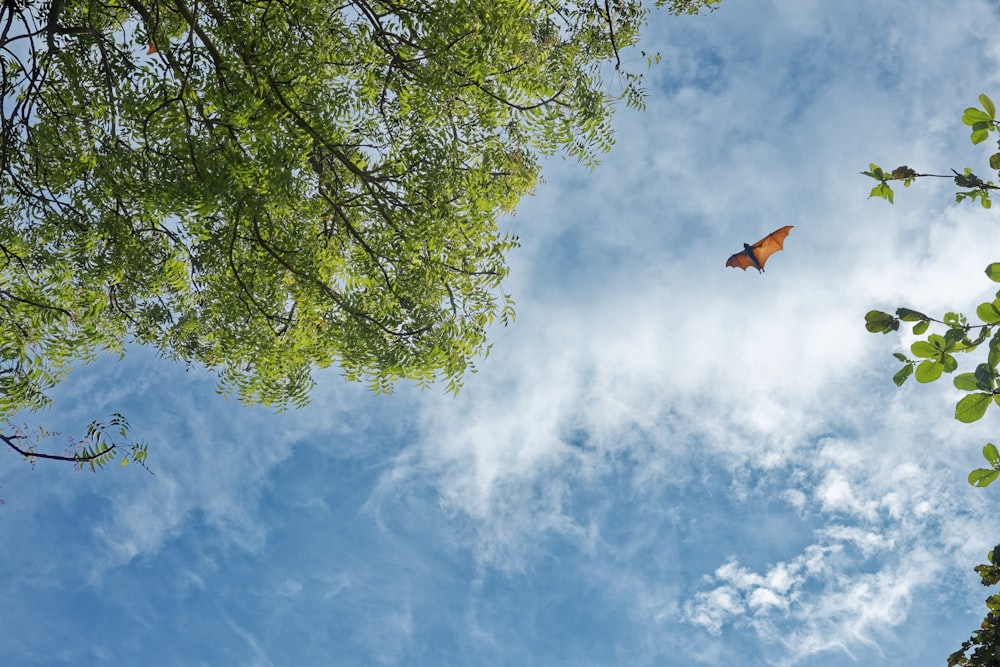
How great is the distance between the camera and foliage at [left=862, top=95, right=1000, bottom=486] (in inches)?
73.1

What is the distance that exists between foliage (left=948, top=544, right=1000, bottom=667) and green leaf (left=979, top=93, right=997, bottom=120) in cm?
147

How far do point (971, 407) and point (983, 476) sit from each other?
28 cm

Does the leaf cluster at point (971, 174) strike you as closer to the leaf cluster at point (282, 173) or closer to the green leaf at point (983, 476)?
the green leaf at point (983, 476)

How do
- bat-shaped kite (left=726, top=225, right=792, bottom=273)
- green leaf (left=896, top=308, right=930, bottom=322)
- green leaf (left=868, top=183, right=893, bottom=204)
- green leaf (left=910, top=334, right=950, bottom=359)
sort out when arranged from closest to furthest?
green leaf (left=910, top=334, right=950, bottom=359), green leaf (left=896, top=308, right=930, bottom=322), green leaf (left=868, top=183, right=893, bottom=204), bat-shaped kite (left=726, top=225, right=792, bottom=273)

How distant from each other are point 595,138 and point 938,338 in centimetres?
647

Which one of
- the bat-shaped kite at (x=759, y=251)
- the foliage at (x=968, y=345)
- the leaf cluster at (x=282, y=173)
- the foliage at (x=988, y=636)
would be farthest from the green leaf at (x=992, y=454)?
the bat-shaped kite at (x=759, y=251)

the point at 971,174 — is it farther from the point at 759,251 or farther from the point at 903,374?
the point at 759,251

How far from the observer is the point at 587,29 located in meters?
8.62

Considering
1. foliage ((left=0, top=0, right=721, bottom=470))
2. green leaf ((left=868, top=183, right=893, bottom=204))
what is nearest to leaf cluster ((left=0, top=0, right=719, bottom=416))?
foliage ((left=0, top=0, right=721, bottom=470))

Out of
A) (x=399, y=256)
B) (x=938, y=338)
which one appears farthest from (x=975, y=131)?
(x=399, y=256)

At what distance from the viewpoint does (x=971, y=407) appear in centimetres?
187

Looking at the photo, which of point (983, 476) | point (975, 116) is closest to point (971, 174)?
point (975, 116)

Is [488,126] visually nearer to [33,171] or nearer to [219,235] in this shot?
[219,235]

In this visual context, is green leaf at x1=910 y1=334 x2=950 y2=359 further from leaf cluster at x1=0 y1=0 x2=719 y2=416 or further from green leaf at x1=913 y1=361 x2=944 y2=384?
leaf cluster at x1=0 y1=0 x2=719 y2=416
